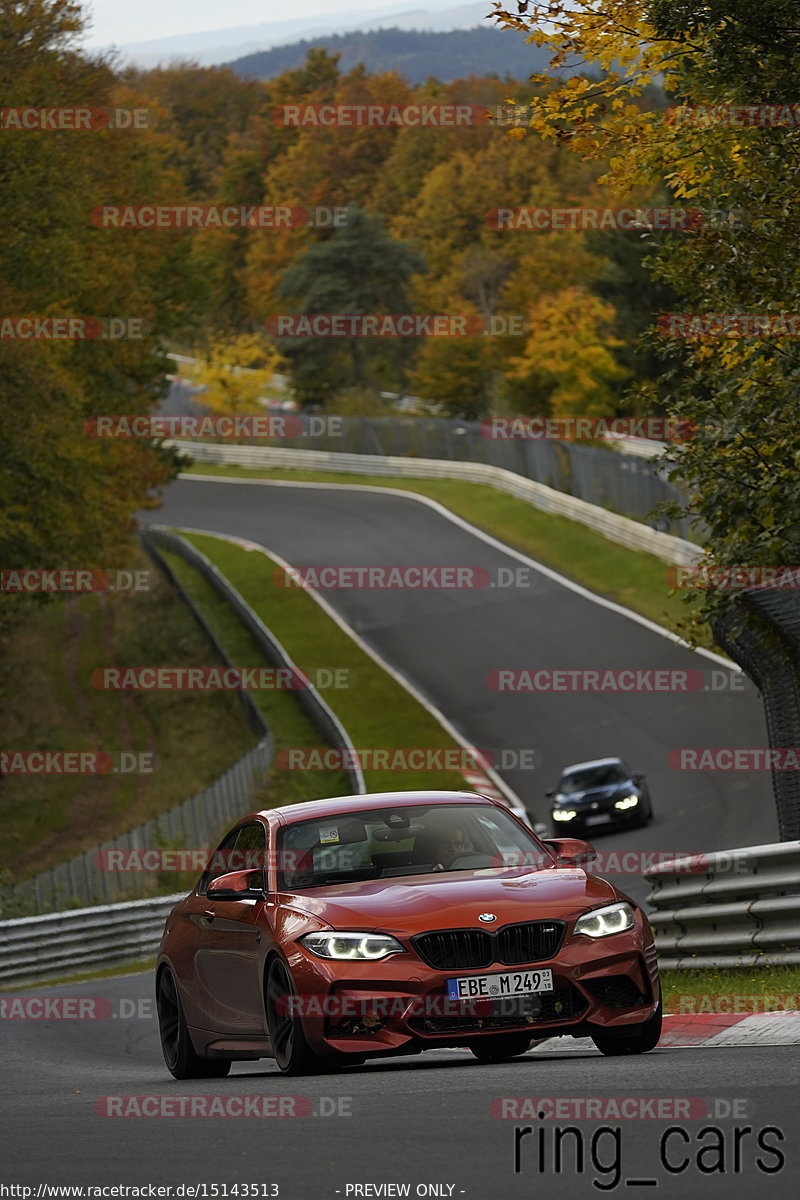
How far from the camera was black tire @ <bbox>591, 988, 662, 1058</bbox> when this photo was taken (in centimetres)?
954

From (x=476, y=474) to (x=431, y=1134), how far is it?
2382 inches

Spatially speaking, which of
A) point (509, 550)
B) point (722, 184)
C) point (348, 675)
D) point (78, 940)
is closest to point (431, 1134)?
point (722, 184)

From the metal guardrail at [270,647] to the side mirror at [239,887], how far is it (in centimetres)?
2233

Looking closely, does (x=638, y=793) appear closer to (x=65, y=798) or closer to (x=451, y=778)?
(x=451, y=778)

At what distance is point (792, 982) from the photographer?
12.0 m

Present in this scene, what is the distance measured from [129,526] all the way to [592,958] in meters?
42.5

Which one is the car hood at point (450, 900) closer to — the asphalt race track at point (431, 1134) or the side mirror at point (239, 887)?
the side mirror at point (239, 887)

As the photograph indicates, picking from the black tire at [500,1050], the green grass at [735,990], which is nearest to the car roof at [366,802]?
the black tire at [500,1050]

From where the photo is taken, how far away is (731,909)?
12656mm

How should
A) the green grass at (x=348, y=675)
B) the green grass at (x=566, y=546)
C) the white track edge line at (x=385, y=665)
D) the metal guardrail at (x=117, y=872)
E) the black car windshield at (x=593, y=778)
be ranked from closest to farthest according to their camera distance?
the metal guardrail at (x=117, y=872) < the black car windshield at (x=593, y=778) < the white track edge line at (x=385, y=665) < the green grass at (x=348, y=675) < the green grass at (x=566, y=546)

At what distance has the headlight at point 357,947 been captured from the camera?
29.8 feet

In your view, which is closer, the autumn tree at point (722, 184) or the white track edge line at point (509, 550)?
the autumn tree at point (722, 184)

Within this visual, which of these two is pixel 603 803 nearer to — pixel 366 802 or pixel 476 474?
pixel 366 802

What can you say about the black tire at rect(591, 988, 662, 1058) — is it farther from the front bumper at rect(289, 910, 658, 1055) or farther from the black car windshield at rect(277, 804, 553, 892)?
the black car windshield at rect(277, 804, 553, 892)
